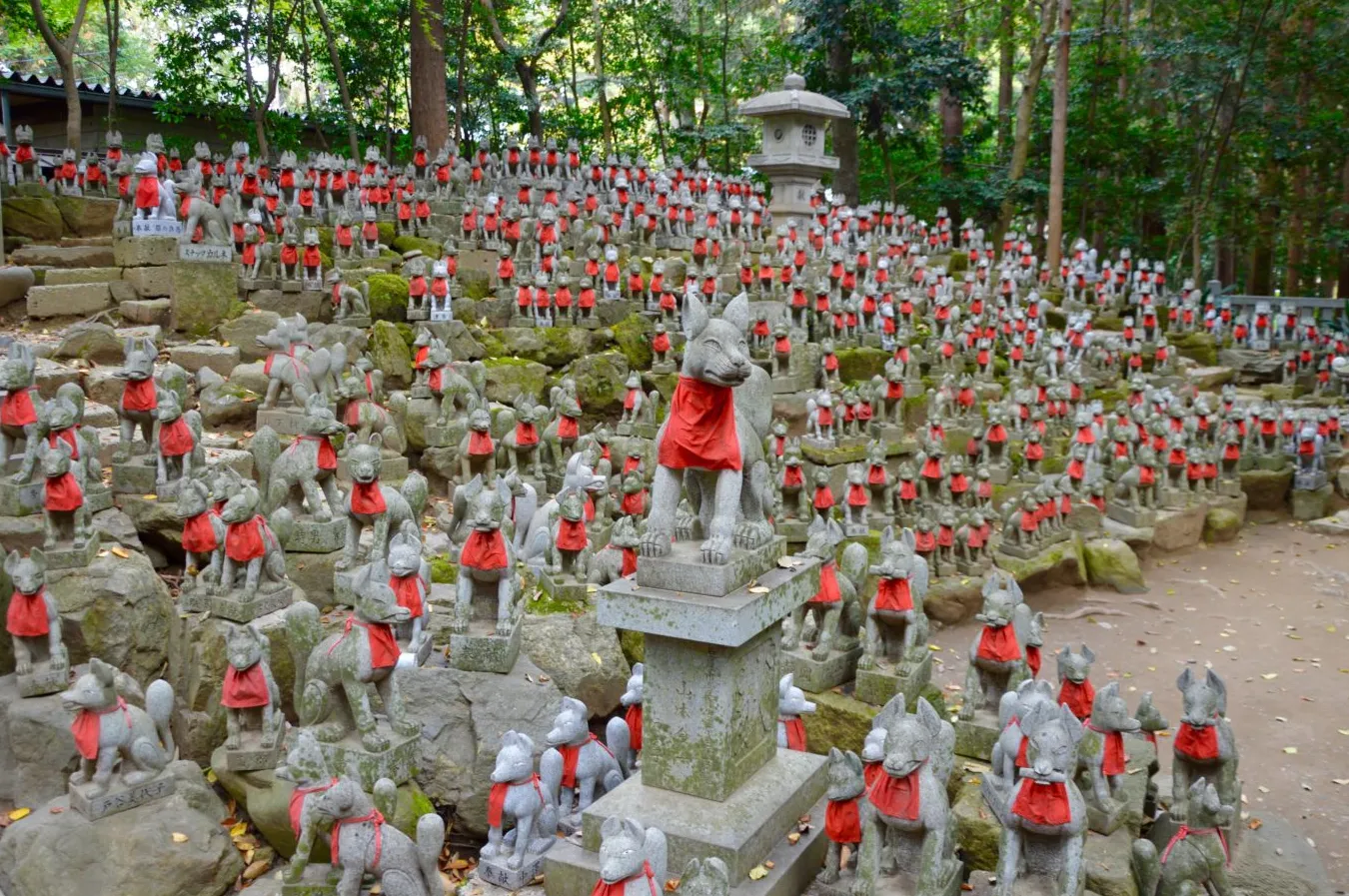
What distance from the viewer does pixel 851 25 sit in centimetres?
2186

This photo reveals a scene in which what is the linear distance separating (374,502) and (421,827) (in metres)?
2.85

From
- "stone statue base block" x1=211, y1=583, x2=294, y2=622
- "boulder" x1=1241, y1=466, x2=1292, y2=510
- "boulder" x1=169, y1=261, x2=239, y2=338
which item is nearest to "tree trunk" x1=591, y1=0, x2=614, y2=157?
"boulder" x1=169, y1=261, x2=239, y2=338

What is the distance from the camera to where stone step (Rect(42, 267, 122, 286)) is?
11727 millimetres

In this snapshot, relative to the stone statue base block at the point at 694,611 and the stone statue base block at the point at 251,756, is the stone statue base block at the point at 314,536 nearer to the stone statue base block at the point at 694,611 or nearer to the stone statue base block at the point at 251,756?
the stone statue base block at the point at 251,756

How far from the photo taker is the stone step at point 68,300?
11.2 metres

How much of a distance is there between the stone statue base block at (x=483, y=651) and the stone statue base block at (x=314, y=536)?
5.12 ft

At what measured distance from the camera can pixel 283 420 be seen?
8.75 meters

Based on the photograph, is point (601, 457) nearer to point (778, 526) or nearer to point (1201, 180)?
point (778, 526)

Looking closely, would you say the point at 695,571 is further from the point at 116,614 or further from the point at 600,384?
the point at 600,384

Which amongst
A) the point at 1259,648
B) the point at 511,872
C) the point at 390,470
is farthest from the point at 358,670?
the point at 1259,648

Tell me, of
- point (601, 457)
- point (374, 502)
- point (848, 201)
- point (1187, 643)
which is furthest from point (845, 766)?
point (848, 201)

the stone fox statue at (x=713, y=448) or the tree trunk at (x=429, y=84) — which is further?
the tree trunk at (x=429, y=84)

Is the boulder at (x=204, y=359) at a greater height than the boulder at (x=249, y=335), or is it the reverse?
the boulder at (x=249, y=335)

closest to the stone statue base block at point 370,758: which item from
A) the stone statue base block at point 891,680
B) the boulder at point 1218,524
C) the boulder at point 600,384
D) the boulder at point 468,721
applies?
the boulder at point 468,721
